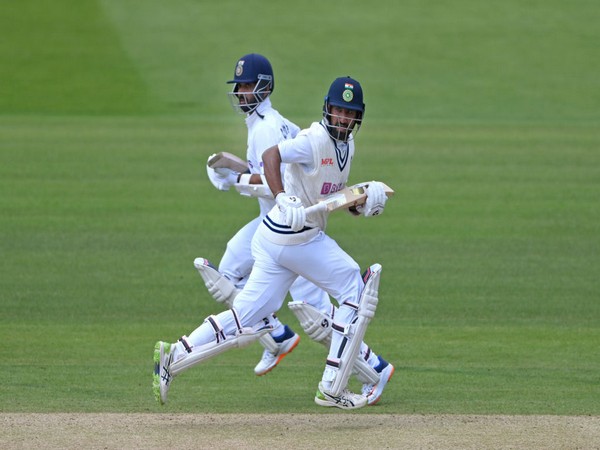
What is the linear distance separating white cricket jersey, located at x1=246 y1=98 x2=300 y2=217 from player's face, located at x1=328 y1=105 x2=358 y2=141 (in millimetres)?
1125

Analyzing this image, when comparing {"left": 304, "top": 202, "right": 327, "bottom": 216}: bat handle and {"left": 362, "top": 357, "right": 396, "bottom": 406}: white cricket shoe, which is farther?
{"left": 362, "top": 357, "right": 396, "bottom": 406}: white cricket shoe

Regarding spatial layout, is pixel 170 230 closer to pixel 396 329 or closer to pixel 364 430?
pixel 396 329

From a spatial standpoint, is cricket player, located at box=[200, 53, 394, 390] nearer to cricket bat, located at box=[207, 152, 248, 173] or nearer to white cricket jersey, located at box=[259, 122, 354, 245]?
cricket bat, located at box=[207, 152, 248, 173]

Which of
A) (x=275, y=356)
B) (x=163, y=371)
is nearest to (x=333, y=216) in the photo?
(x=275, y=356)

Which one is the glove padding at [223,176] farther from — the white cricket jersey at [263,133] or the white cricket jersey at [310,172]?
the white cricket jersey at [310,172]

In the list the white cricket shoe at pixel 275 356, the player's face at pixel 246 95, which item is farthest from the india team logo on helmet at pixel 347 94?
the white cricket shoe at pixel 275 356

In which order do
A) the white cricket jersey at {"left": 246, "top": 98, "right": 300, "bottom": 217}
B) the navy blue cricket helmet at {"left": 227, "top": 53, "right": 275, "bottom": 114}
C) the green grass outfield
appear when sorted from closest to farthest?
the white cricket jersey at {"left": 246, "top": 98, "right": 300, "bottom": 217} < the navy blue cricket helmet at {"left": 227, "top": 53, "right": 275, "bottom": 114} < the green grass outfield

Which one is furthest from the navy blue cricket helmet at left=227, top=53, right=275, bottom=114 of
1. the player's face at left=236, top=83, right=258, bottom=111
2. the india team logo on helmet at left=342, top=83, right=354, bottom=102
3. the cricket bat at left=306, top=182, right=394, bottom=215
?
the cricket bat at left=306, top=182, right=394, bottom=215

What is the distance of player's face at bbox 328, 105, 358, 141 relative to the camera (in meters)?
7.79

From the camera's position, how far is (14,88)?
25.2 metres

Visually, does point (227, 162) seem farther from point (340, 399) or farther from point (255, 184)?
point (340, 399)

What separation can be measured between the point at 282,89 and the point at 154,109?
115 inches

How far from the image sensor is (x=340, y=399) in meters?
7.92

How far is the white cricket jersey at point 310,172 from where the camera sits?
25.4 feet
